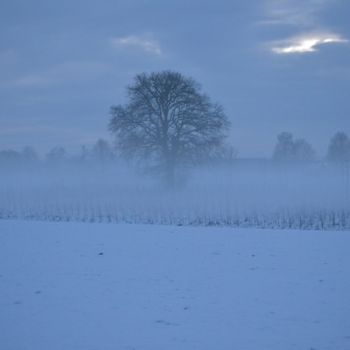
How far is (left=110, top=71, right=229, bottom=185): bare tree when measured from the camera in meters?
28.4

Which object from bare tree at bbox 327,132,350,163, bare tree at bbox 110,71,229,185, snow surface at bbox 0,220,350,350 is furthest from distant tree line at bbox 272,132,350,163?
Result: snow surface at bbox 0,220,350,350

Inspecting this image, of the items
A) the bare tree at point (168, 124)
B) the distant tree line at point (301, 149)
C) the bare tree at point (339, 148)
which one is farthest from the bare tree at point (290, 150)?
the bare tree at point (168, 124)

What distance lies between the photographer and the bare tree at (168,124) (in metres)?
28.4

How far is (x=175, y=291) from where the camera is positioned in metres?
7.17

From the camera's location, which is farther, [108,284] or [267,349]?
[108,284]

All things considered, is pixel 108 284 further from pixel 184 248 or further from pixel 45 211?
pixel 45 211

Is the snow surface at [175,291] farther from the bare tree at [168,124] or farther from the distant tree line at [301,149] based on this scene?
the distant tree line at [301,149]

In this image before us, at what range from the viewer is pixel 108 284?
A: 7.59m

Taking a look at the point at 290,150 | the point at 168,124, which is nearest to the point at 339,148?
the point at 290,150

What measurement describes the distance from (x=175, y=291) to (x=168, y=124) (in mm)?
22408

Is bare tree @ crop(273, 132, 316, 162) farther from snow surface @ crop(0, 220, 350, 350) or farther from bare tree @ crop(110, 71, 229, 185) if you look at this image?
snow surface @ crop(0, 220, 350, 350)

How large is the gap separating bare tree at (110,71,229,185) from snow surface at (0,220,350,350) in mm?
16773

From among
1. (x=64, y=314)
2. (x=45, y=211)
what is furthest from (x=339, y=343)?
(x=45, y=211)

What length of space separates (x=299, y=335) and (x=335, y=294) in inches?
79.6
